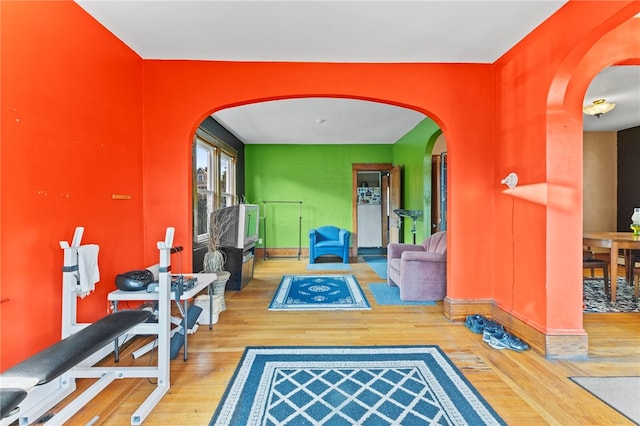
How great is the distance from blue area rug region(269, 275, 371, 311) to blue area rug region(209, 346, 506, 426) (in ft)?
3.56

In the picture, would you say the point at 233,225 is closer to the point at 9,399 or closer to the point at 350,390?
the point at 350,390

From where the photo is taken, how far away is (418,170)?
557 cm

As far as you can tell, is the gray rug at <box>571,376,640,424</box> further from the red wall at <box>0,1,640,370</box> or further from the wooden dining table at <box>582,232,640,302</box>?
the wooden dining table at <box>582,232,640,302</box>

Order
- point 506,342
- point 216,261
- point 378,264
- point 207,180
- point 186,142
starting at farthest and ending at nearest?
point 378,264
point 207,180
point 216,261
point 186,142
point 506,342

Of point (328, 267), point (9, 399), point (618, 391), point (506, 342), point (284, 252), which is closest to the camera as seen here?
point (9, 399)

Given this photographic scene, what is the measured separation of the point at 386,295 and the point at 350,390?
7.17ft

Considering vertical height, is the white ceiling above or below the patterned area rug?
above

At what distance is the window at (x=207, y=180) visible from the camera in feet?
14.6

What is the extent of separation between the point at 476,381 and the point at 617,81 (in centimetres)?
410

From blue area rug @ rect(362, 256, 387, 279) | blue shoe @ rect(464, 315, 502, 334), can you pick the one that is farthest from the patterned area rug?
blue area rug @ rect(362, 256, 387, 279)

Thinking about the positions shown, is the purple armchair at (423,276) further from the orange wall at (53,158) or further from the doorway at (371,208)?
the doorway at (371,208)

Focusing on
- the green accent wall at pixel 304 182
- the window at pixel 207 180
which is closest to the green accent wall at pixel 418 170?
the green accent wall at pixel 304 182

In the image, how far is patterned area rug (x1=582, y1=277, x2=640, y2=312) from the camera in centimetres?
350

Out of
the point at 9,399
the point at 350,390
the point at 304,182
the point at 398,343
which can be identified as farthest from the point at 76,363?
the point at 304,182
